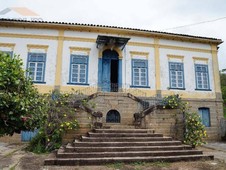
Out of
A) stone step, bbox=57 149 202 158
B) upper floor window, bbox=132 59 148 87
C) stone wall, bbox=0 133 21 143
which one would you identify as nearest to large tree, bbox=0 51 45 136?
stone step, bbox=57 149 202 158

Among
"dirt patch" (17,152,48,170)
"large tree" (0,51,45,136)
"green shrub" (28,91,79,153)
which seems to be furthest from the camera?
"green shrub" (28,91,79,153)

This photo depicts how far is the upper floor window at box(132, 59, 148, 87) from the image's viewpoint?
1304 cm

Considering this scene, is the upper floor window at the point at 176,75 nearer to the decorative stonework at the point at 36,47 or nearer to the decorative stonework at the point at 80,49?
Answer: the decorative stonework at the point at 80,49

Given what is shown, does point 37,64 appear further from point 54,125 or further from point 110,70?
point 54,125

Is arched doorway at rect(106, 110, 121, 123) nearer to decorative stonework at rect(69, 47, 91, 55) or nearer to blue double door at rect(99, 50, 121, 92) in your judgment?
blue double door at rect(99, 50, 121, 92)

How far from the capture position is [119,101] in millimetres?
10633

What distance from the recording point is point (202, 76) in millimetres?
14086

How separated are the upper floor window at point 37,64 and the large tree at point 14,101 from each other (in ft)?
28.7

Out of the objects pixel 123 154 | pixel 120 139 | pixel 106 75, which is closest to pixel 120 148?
pixel 123 154

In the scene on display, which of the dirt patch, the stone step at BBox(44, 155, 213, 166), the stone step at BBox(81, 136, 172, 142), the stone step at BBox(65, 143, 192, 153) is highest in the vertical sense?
the stone step at BBox(81, 136, 172, 142)

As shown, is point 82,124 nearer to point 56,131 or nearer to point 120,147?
point 56,131

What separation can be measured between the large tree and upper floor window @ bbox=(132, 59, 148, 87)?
31.0 ft

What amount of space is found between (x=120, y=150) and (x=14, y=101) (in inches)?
176

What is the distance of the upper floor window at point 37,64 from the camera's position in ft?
40.5
